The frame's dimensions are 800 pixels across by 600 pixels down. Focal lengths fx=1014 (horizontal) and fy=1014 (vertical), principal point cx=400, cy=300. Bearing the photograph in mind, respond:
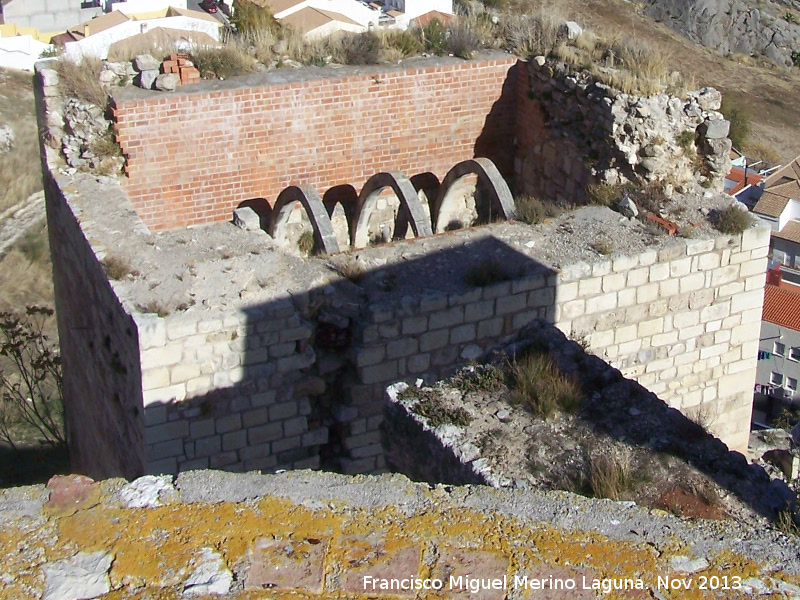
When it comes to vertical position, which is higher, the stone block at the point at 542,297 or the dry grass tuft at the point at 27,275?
the stone block at the point at 542,297

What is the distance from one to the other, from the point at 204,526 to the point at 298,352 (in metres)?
4.02

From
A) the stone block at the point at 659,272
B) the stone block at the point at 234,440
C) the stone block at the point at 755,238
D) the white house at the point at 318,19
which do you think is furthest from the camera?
the white house at the point at 318,19

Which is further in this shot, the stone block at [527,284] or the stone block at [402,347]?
the stone block at [527,284]

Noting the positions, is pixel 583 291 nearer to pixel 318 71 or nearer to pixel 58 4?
pixel 318 71

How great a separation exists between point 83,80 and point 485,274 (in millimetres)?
4808

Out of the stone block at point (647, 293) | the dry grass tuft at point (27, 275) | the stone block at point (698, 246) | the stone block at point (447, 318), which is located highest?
the stone block at point (698, 246)

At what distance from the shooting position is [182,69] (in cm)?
1051

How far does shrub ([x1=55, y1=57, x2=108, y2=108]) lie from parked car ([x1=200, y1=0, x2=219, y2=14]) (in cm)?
3462

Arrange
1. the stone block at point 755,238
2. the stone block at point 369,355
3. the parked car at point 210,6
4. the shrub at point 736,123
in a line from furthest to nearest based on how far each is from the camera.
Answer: the parked car at point 210,6 → the shrub at point 736,123 → the stone block at point 755,238 → the stone block at point 369,355

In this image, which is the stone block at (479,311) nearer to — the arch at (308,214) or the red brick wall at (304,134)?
the arch at (308,214)

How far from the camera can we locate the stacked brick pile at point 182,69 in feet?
34.3

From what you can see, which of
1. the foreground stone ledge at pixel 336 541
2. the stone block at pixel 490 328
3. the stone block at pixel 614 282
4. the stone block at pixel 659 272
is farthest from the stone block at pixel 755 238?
the foreground stone ledge at pixel 336 541

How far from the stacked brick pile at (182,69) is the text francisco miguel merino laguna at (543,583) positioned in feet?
26.7

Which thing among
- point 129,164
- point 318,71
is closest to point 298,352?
point 129,164
